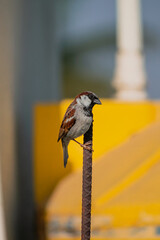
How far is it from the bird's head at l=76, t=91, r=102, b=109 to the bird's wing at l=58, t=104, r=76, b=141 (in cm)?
1

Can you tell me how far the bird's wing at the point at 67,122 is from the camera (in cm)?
Answer: 47

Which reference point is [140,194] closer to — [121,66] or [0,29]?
[0,29]

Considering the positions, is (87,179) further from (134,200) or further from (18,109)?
(18,109)

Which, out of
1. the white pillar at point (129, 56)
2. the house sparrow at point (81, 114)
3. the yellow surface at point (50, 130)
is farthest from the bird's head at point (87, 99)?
the white pillar at point (129, 56)

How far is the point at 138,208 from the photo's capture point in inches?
60.9

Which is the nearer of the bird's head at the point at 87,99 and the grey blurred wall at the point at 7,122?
the bird's head at the point at 87,99

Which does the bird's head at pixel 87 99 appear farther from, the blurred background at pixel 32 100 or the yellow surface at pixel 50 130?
the yellow surface at pixel 50 130

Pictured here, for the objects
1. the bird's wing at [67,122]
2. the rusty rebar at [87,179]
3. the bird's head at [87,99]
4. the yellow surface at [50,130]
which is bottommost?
the rusty rebar at [87,179]

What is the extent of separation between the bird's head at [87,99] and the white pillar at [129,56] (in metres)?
1.89

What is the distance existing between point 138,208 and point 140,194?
7 cm

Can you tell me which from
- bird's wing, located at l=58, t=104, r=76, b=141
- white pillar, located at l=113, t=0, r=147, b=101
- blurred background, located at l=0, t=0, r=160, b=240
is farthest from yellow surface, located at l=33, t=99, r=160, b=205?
bird's wing, located at l=58, t=104, r=76, b=141

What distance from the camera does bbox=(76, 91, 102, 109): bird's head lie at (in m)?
0.46

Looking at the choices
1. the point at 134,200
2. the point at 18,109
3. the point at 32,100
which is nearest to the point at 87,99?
the point at 134,200

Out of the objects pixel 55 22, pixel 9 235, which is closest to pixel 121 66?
pixel 9 235
